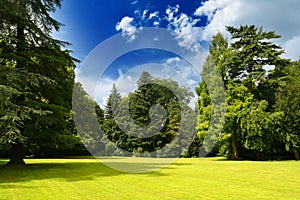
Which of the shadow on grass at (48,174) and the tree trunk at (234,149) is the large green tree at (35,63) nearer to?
the shadow on grass at (48,174)

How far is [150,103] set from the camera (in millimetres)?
42938

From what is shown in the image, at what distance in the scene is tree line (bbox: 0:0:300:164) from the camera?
15055mm

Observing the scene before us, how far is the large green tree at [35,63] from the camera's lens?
14.6 m

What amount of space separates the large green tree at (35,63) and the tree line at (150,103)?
57 millimetres

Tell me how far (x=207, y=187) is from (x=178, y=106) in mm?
32019

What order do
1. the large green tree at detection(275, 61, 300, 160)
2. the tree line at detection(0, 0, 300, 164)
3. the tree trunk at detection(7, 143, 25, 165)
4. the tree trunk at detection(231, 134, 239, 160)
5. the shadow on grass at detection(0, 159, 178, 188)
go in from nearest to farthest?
the shadow on grass at detection(0, 159, 178, 188), the tree line at detection(0, 0, 300, 164), the tree trunk at detection(7, 143, 25, 165), the large green tree at detection(275, 61, 300, 160), the tree trunk at detection(231, 134, 239, 160)

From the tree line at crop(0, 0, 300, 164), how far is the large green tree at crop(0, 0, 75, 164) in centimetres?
6

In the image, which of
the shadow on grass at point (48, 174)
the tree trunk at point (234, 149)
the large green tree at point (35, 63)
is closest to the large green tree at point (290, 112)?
the tree trunk at point (234, 149)

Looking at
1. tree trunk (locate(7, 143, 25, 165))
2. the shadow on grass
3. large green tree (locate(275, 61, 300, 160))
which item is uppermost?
large green tree (locate(275, 61, 300, 160))

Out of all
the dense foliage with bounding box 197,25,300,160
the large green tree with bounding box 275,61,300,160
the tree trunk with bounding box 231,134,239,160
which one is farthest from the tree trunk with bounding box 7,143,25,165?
the large green tree with bounding box 275,61,300,160

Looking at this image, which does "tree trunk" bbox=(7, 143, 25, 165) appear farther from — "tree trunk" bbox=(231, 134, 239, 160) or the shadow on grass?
"tree trunk" bbox=(231, 134, 239, 160)

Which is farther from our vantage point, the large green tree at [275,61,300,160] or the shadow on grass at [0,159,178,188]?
the large green tree at [275,61,300,160]

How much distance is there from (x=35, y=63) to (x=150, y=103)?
27918mm

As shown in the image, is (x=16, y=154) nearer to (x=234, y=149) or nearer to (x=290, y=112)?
(x=234, y=149)
